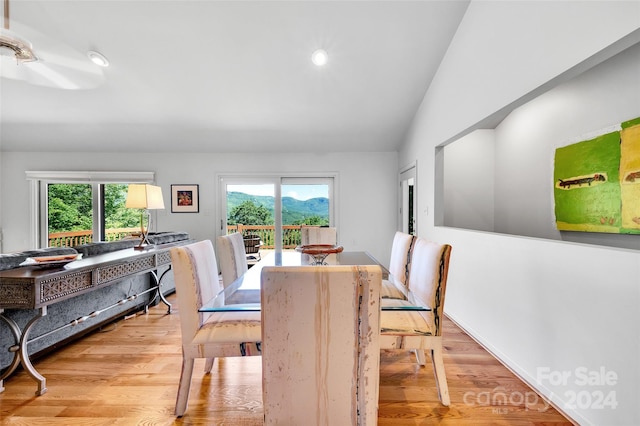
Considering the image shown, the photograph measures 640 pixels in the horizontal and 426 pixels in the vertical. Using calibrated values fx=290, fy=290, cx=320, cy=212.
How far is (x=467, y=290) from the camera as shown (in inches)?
108

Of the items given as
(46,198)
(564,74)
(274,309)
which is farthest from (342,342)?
(46,198)

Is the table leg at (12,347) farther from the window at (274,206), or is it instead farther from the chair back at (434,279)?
the window at (274,206)

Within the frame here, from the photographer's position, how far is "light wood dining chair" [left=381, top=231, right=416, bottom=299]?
1.94 m

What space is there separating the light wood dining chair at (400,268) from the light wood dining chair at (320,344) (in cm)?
86

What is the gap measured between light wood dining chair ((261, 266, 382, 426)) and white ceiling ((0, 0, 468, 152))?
8.90 ft

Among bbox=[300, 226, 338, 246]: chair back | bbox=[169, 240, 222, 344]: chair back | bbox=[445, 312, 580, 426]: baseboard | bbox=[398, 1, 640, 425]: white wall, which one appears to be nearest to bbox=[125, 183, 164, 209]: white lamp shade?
bbox=[300, 226, 338, 246]: chair back

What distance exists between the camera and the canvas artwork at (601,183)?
2.10 meters

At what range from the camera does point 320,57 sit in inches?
124

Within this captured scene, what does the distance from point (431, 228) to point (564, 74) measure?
2084 mm

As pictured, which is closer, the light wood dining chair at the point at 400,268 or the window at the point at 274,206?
the light wood dining chair at the point at 400,268

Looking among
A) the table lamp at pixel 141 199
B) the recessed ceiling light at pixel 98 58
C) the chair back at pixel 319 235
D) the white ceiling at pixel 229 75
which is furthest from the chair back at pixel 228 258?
the recessed ceiling light at pixel 98 58

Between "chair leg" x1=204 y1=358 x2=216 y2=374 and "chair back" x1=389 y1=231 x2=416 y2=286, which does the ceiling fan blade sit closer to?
"chair leg" x1=204 y1=358 x2=216 y2=374

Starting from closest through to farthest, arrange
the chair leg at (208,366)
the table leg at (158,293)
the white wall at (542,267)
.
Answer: the white wall at (542,267) → the chair leg at (208,366) → the table leg at (158,293)

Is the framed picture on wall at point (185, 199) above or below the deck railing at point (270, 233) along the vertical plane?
above
